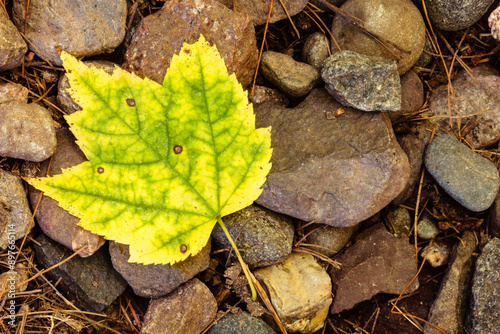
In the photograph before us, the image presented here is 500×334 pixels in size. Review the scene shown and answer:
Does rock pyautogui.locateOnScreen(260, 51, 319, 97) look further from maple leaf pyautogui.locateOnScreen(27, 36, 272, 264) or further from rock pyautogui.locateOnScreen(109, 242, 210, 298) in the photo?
rock pyautogui.locateOnScreen(109, 242, 210, 298)

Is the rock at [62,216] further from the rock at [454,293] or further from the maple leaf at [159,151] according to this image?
the rock at [454,293]

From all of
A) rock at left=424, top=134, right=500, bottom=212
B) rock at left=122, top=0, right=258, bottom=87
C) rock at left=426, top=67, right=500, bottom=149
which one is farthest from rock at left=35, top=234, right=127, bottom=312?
rock at left=426, top=67, right=500, bottom=149

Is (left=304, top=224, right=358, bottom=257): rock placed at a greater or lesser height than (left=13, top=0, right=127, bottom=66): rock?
lesser

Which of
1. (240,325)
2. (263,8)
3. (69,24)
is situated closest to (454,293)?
(240,325)

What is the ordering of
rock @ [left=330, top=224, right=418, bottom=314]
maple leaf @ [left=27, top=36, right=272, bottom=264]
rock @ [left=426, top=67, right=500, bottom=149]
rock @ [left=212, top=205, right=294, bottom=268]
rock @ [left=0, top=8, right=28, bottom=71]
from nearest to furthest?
1. maple leaf @ [left=27, top=36, right=272, bottom=264]
2. rock @ [left=0, top=8, right=28, bottom=71]
3. rock @ [left=212, top=205, right=294, bottom=268]
4. rock @ [left=330, top=224, right=418, bottom=314]
5. rock @ [left=426, top=67, right=500, bottom=149]

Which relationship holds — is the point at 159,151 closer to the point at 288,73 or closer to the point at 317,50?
the point at 288,73

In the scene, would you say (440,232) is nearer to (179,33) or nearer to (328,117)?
(328,117)
